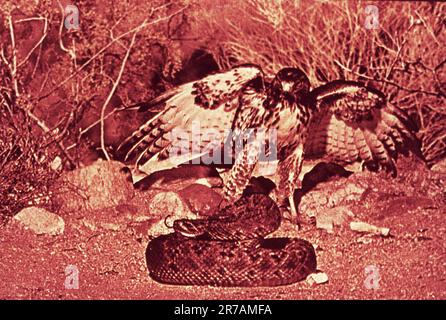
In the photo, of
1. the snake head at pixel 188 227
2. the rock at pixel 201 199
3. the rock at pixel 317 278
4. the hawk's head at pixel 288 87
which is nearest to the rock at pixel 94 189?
the rock at pixel 201 199

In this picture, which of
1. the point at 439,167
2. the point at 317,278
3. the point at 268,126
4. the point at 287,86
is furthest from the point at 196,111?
the point at 439,167

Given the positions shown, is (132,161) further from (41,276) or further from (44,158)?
(41,276)

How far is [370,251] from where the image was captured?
16.5 feet

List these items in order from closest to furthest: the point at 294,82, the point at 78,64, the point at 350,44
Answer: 1. the point at 294,82
2. the point at 78,64
3. the point at 350,44

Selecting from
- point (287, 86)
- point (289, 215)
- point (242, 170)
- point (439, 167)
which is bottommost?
point (439, 167)

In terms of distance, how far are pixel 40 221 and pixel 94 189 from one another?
0.45 m

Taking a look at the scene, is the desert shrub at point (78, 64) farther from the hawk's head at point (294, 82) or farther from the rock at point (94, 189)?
the hawk's head at point (294, 82)

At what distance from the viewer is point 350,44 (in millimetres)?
6297

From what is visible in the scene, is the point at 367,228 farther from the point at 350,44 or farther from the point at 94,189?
the point at 94,189

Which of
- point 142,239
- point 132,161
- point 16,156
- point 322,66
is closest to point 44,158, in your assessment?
point 16,156

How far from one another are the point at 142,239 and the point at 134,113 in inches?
47.3

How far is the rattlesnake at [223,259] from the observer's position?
4.85 meters

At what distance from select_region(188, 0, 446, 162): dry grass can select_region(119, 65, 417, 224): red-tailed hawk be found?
682 millimetres

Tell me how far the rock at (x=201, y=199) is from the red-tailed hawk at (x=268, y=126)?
89mm
